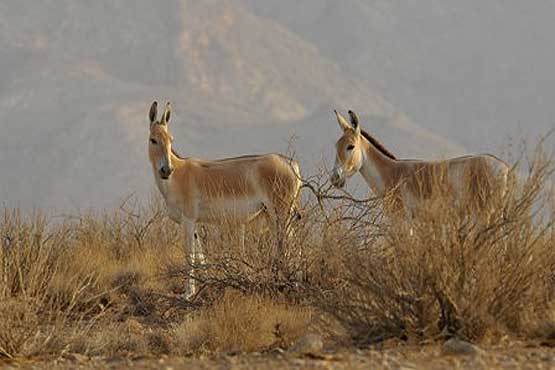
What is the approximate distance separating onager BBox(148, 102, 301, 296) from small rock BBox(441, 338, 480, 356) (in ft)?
20.4

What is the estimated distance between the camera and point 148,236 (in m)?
18.1

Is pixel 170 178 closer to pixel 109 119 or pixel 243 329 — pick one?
pixel 243 329

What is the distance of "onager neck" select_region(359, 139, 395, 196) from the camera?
1502 cm

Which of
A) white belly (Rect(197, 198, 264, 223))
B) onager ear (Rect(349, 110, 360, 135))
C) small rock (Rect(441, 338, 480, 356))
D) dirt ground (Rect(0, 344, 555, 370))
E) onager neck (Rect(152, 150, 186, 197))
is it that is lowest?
dirt ground (Rect(0, 344, 555, 370))

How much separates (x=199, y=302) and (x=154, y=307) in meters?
1.16

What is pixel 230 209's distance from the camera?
15.1 metres

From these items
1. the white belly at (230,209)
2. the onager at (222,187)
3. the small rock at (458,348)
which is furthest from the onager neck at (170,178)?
the small rock at (458,348)

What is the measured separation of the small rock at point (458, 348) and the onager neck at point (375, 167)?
6.19 m

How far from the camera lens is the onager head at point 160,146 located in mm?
15258

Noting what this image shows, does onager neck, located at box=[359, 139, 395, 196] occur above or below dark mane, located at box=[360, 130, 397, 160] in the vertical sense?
below

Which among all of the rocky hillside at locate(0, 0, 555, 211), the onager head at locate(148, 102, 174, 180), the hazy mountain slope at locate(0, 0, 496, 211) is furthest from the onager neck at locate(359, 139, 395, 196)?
the hazy mountain slope at locate(0, 0, 496, 211)

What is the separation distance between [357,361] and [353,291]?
1388mm

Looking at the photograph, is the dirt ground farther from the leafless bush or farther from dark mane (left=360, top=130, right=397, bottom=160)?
dark mane (left=360, top=130, right=397, bottom=160)

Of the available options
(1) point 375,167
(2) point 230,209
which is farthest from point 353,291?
(1) point 375,167
